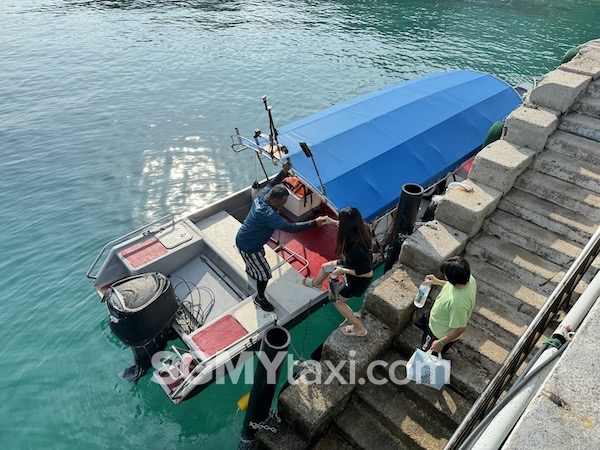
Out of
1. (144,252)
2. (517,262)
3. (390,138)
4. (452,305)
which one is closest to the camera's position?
(452,305)

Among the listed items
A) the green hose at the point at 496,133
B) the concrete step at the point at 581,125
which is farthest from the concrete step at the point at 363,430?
the green hose at the point at 496,133

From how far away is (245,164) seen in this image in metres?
16.6

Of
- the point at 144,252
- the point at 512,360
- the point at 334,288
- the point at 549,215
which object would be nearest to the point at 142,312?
the point at 144,252

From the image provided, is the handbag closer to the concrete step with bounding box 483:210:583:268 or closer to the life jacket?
the concrete step with bounding box 483:210:583:268

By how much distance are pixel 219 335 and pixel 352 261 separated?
3374 mm

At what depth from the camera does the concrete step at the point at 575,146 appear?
716cm

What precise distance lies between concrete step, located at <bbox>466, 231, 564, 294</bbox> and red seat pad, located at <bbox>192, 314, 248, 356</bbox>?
452cm

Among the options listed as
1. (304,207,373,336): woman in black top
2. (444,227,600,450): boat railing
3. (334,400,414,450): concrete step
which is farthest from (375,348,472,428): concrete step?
(444,227,600,450): boat railing

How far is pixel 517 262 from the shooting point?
6.54m

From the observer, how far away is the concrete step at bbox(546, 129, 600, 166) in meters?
7.16

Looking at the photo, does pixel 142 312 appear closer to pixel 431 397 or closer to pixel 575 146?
pixel 431 397

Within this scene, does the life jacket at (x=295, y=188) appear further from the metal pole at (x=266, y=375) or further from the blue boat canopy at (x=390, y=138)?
the metal pole at (x=266, y=375)

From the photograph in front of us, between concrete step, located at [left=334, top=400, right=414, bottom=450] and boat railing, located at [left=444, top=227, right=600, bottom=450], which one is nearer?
boat railing, located at [left=444, top=227, right=600, bottom=450]

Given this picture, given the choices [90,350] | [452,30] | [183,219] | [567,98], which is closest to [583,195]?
[567,98]
